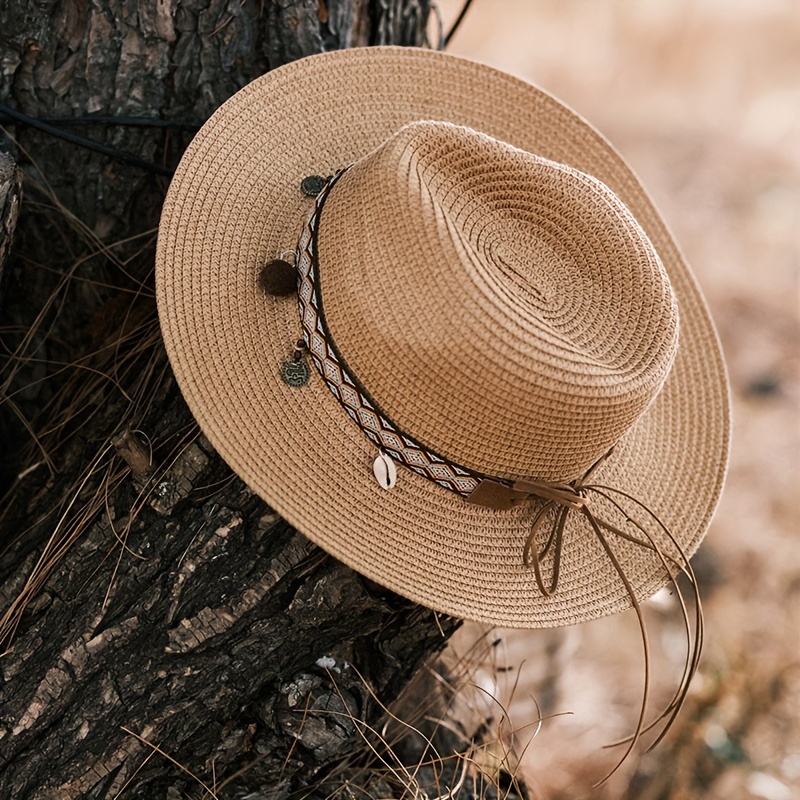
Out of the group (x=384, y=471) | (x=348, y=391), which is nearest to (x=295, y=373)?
(x=348, y=391)

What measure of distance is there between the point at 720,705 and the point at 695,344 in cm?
194

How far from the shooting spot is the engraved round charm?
1681 mm

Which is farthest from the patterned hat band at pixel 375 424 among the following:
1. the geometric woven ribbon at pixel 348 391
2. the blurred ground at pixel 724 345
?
the blurred ground at pixel 724 345

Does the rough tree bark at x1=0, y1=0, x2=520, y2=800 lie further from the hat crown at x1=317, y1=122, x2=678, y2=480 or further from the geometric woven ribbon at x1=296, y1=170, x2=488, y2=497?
the hat crown at x1=317, y1=122, x2=678, y2=480

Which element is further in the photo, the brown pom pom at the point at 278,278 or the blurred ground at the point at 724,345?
the blurred ground at the point at 724,345

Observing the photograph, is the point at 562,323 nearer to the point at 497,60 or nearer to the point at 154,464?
the point at 154,464

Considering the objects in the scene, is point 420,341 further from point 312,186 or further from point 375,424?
point 312,186

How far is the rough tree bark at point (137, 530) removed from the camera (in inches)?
68.9

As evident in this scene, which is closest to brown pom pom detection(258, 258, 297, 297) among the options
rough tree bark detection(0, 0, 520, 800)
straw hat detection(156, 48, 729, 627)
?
straw hat detection(156, 48, 729, 627)

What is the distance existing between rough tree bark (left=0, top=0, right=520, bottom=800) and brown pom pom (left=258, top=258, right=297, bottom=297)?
39cm

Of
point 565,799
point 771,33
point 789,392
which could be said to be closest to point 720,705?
point 565,799

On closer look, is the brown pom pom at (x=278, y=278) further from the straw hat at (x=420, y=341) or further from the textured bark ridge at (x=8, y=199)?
the textured bark ridge at (x=8, y=199)

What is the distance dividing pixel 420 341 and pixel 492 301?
15 centimetres

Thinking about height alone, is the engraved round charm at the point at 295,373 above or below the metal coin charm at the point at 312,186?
below
